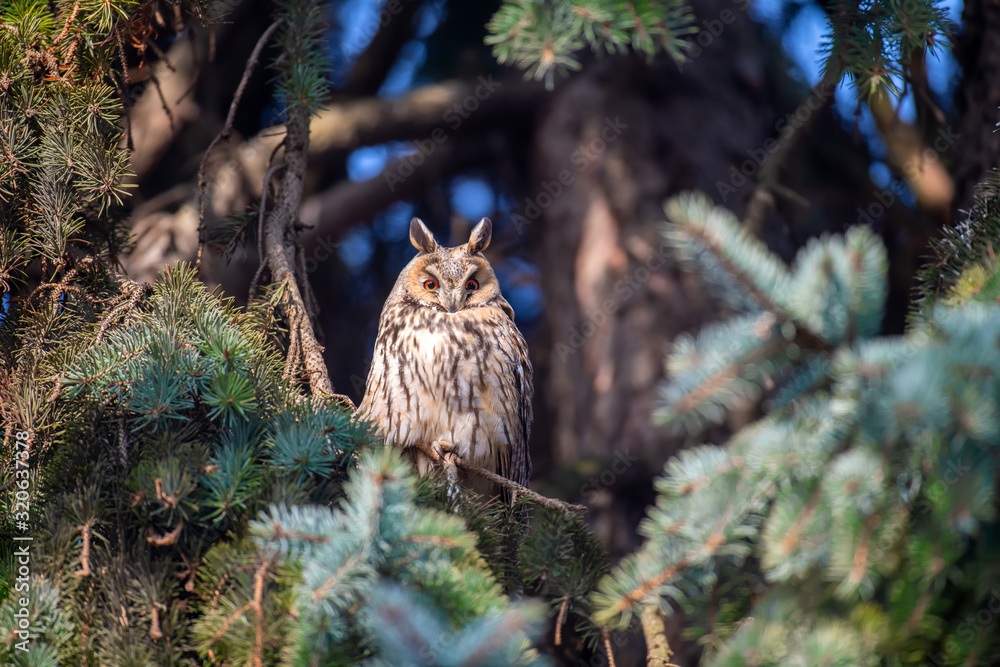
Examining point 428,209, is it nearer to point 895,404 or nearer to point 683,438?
point 683,438

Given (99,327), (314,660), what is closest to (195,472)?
Answer: (314,660)

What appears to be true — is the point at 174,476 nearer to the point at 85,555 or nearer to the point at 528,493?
the point at 85,555

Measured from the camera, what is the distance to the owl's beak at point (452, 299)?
8.54 ft

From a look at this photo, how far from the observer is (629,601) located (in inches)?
36.1

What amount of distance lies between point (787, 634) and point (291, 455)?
80 centimetres

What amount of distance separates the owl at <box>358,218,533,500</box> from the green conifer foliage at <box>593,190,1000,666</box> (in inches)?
53.4

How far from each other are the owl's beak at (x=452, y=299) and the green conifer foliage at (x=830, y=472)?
1.73 meters

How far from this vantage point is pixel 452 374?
2336mm

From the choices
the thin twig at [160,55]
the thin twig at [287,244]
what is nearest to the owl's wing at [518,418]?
the thin twig at [287,244]

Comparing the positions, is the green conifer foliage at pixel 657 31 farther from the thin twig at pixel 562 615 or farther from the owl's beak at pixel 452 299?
the owl's beak at pixel 452 299

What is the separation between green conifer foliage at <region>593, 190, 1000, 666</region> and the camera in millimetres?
805

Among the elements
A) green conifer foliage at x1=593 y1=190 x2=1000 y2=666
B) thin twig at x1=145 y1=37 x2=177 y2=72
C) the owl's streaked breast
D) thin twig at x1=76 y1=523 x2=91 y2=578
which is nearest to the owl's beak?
the owl's streaked breast

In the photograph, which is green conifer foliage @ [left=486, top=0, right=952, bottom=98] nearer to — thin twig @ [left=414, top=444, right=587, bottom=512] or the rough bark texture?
thin twig @ [left=414, top=444, right=587, bottom=512]

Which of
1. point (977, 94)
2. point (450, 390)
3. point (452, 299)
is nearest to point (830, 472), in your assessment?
point (450, 390)
